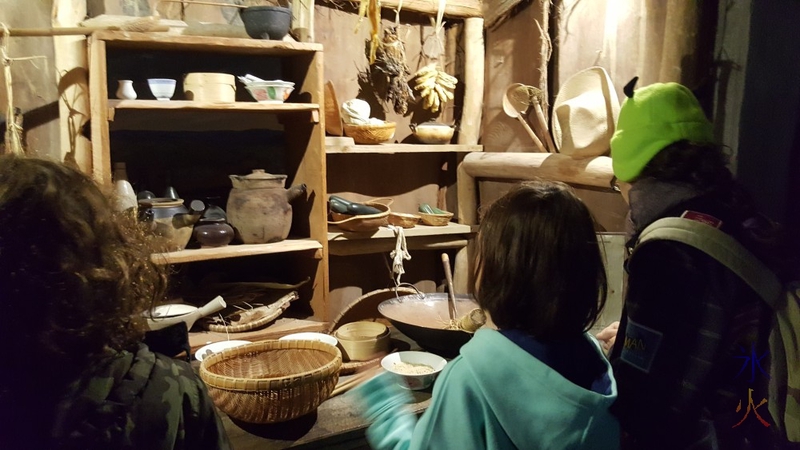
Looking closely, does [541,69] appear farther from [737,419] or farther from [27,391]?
[27,391]

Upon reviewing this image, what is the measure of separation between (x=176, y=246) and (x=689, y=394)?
155 cm

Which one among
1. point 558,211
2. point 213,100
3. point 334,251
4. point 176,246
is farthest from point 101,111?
point 558,211

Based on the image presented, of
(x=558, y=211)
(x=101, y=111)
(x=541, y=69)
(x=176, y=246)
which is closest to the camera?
(x=558, y=211)

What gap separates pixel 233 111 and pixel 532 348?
159 centimetres

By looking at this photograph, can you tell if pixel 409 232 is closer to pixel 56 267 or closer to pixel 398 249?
pixel 398 249

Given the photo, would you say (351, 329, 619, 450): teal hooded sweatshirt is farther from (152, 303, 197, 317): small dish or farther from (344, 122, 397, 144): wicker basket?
(344, 122, 397, 144): wicker basket

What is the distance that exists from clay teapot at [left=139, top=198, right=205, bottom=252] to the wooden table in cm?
66

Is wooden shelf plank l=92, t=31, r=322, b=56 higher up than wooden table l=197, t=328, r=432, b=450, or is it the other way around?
wooden shelf plank l=92, t=31, r=322, b=56

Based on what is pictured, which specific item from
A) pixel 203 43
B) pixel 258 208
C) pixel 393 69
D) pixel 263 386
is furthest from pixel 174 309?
pixel 393 69

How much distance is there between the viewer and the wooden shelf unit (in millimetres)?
1855

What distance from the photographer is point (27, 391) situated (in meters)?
0.84

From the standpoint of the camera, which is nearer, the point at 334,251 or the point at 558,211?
the point at 558,211

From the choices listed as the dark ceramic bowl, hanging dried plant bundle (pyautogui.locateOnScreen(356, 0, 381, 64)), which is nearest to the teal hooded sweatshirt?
the dark ceramic bowl

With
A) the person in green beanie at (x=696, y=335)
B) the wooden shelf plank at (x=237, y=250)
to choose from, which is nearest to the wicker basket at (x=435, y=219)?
the wooden shelf plank at (x=237, y=250)
